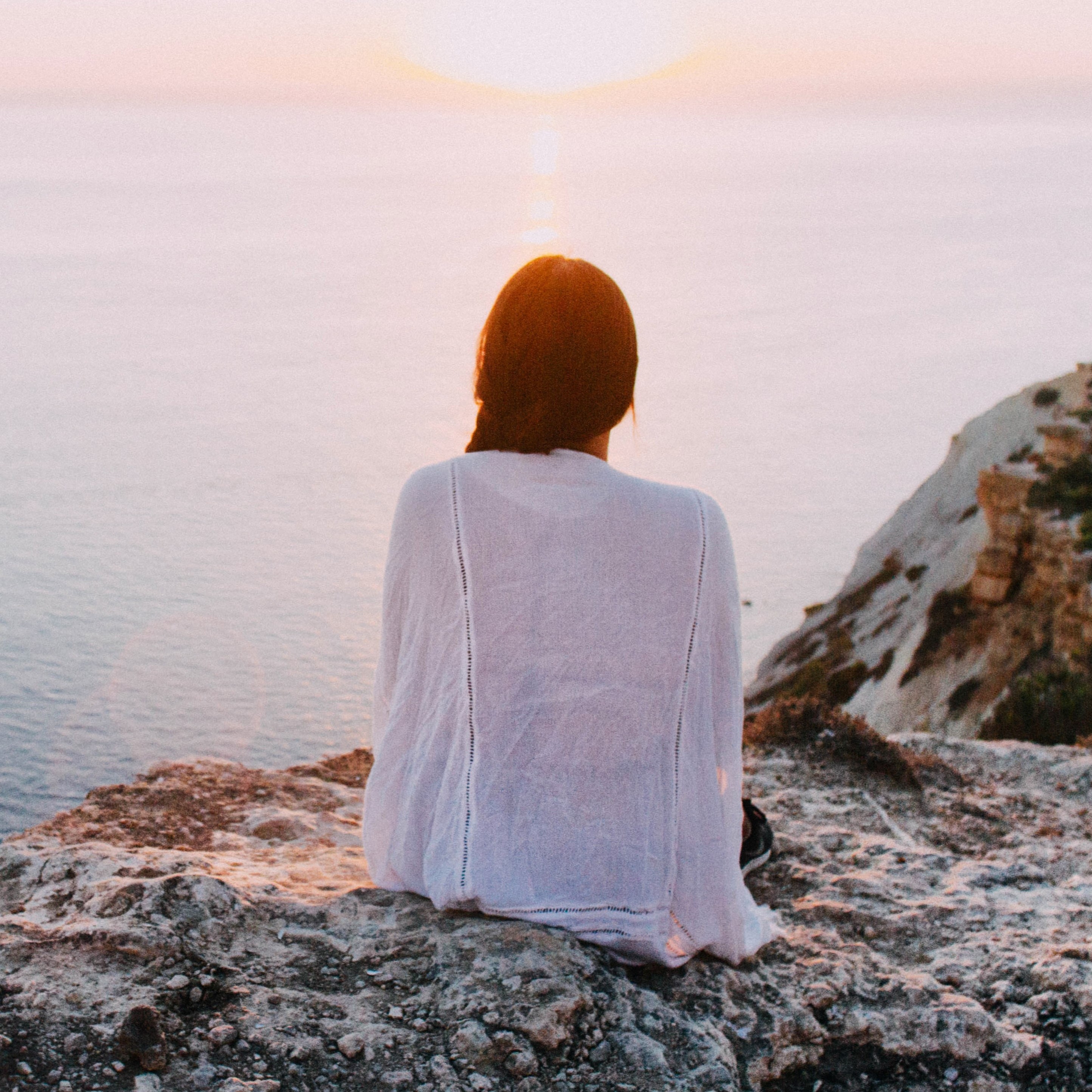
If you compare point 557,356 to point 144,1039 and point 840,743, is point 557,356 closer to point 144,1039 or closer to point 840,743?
point 144,1039

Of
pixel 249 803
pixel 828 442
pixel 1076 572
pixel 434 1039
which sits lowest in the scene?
pixel 828 442

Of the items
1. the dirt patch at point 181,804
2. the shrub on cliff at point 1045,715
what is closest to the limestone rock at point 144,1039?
the dirt patch at point 181,804

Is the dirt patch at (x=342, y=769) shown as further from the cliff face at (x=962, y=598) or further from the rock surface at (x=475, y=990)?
the cliff face at (x=962, y=598)

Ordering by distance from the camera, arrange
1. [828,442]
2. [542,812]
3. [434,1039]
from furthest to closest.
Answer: [828,442] → [542,812] → [434,1039]

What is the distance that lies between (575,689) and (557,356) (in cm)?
94

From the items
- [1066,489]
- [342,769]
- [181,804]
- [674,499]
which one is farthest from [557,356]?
[1066,489]

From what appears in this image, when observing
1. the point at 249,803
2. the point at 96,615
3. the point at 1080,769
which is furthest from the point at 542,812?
the point at 96,615

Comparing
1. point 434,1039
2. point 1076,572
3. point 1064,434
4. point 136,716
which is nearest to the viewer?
point 434,1039

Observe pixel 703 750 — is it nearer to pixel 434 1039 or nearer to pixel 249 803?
pixel 434 1039

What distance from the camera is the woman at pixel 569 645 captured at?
3199mm

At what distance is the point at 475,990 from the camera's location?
10.1ft

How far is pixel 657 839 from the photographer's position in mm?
3357

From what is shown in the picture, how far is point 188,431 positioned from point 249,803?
79.1m

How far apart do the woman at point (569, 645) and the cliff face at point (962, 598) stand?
8173mm
